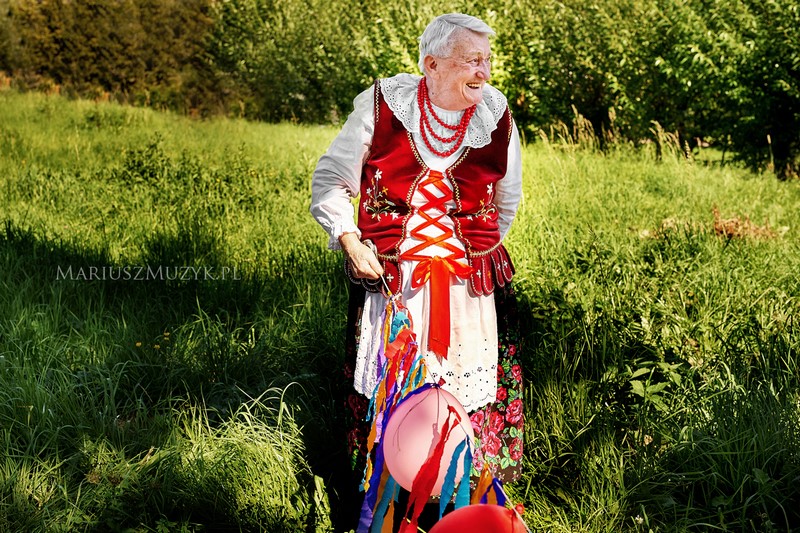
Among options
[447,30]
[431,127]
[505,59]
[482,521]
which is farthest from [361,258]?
[505,59]

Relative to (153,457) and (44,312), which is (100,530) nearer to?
(153,457)

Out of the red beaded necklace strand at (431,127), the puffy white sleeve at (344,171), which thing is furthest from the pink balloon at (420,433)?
the red beaded necklace strand at (431,127)

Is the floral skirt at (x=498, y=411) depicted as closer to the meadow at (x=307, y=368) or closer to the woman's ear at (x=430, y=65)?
the meadow at (x=307, y=368)

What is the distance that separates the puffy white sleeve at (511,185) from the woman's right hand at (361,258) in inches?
19.3

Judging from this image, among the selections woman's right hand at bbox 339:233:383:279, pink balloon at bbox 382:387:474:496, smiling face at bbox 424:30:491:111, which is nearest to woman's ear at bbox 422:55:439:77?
smiling face at bbox 424:30:491:111

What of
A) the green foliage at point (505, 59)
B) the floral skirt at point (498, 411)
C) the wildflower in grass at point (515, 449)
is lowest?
the wildflower in grass at point (515, 449)

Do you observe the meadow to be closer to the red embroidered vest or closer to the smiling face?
the red embroidered vest

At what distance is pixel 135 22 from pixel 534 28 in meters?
12.5

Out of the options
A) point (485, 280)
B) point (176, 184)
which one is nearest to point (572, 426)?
point (485, 280)

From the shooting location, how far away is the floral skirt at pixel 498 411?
8.50 ft

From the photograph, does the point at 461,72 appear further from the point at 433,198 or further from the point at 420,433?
the point at 420,433

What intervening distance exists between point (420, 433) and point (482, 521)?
40 cm

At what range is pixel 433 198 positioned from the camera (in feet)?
7.75

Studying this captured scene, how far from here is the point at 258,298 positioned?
417 cm
